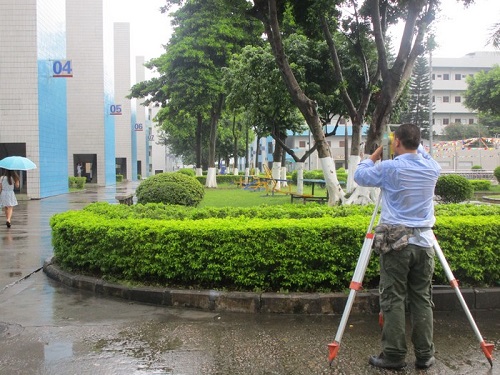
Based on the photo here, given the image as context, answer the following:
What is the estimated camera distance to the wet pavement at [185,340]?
12.9 ft

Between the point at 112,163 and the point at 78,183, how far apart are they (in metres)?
8.36

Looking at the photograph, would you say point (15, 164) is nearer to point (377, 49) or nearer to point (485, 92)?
point (377, 49)

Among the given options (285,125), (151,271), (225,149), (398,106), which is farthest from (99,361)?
(225,149)

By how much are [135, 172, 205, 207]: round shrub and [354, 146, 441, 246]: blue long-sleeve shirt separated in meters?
8.25

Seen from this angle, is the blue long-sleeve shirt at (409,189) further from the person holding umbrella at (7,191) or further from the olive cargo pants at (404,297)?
the person holding umbrella at (7,191)

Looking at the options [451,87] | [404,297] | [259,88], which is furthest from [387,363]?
[451,87]

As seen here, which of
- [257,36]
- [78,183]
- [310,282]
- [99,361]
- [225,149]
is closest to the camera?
[99,361]

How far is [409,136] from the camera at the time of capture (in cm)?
394

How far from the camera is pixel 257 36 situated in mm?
25031

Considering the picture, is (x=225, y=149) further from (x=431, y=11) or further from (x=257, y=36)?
(x=431, y=11)

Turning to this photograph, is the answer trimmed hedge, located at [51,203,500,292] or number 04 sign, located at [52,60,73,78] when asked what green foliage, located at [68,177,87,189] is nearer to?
number 04 sign, located at [52,60,73,78]

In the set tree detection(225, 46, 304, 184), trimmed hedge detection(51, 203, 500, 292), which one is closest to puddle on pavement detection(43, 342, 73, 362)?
trimmed hedge detection(51, 203, 500, 292)

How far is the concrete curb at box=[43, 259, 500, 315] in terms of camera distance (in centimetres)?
537

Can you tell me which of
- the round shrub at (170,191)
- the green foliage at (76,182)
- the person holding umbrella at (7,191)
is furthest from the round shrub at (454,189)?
the green foliage at (76,182)
